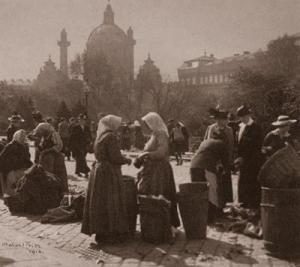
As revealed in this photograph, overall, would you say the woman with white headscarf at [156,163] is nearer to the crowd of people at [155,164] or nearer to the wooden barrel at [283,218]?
the crowd of people at [155,164]

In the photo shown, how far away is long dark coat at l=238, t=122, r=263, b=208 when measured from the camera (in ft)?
32.1

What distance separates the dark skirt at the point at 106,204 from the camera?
8391 millimetres

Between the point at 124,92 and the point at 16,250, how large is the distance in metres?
52.8

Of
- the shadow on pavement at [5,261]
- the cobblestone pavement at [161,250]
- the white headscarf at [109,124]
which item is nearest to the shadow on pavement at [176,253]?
the cobblestone pavement at [161,250]

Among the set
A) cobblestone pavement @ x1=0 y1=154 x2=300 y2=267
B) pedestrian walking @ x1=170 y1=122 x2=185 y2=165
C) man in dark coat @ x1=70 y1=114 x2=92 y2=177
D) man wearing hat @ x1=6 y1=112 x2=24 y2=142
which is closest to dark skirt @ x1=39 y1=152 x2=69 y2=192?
man wearing hat @ x1=6 y1=112 x2=24 y2=142

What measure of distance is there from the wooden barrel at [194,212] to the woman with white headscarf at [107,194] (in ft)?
2.81

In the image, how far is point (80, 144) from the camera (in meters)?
17.6

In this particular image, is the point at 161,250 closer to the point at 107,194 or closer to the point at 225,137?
the point at 107,194

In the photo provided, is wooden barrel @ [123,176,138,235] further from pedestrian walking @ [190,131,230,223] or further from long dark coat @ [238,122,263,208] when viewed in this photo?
long dark coat @ [238,122,263,208]

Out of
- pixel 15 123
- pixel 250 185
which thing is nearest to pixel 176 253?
pixel 250 185

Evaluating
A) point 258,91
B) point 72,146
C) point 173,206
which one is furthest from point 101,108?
point 173,206

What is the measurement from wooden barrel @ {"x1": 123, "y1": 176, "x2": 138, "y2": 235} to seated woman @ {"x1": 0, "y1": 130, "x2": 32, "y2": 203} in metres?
4.08

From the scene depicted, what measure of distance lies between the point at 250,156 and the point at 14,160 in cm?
504
